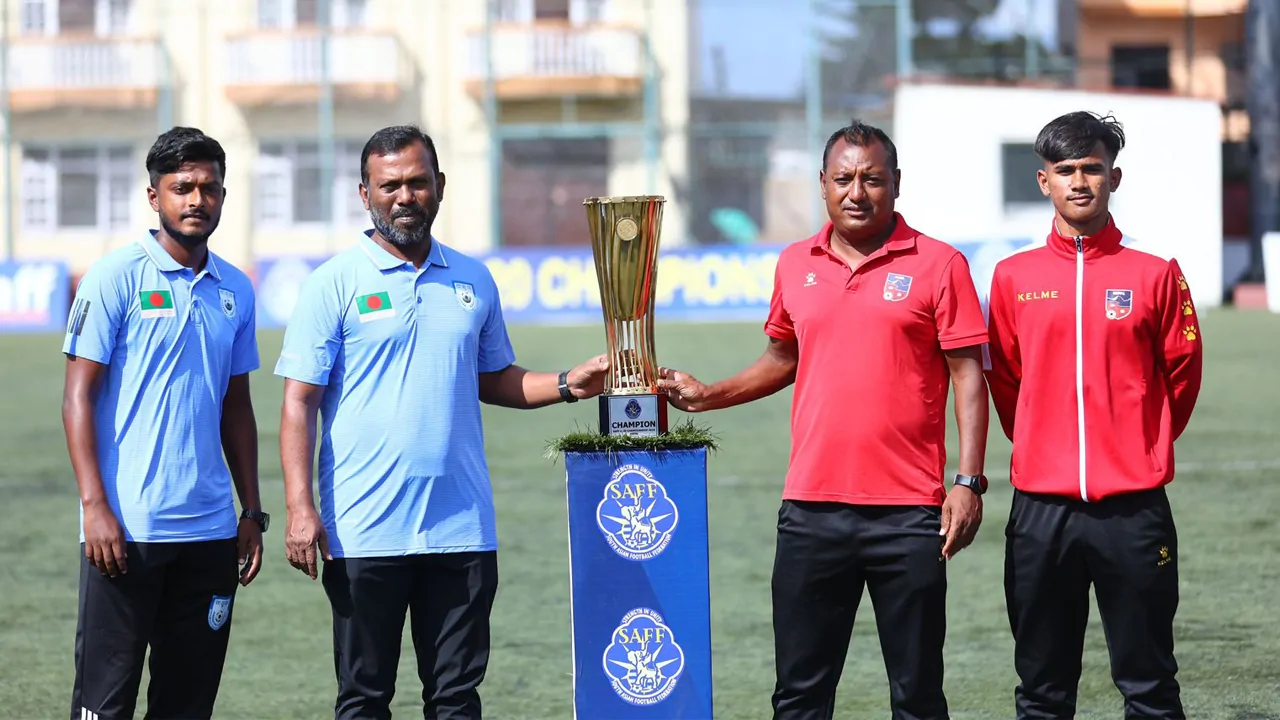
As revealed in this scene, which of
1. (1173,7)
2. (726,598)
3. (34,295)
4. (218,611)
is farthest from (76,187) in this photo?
(218,611)

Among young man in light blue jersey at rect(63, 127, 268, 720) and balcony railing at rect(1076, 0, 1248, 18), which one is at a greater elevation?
balcony railing at rect(1076, 0, 1248, 18)

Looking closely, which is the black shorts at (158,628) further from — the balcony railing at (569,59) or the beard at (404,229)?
the balcony railing at (569,59)

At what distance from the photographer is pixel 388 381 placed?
4301 mm

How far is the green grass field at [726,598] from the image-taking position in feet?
19.0

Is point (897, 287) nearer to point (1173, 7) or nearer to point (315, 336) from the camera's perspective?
point (315, 336)

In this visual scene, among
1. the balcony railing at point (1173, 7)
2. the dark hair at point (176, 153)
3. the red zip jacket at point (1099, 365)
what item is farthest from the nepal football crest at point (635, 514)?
the balcony railing at point (1173, 7)

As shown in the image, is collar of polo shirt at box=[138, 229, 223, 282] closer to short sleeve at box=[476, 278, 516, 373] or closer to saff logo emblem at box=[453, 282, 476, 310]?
saff logo emblem at box=[453, 282, 476, 310]

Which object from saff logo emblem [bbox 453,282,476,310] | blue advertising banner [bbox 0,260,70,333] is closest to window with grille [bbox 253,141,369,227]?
blue advertising banner [bbox 0,260,70,333]

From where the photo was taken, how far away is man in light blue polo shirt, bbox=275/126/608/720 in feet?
14.0

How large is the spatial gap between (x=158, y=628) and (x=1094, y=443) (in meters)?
2.62

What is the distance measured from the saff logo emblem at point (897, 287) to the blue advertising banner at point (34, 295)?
22.4 m

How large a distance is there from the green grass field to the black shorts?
134cm

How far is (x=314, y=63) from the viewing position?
1230 inches

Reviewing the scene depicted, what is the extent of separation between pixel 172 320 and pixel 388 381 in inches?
24.0
